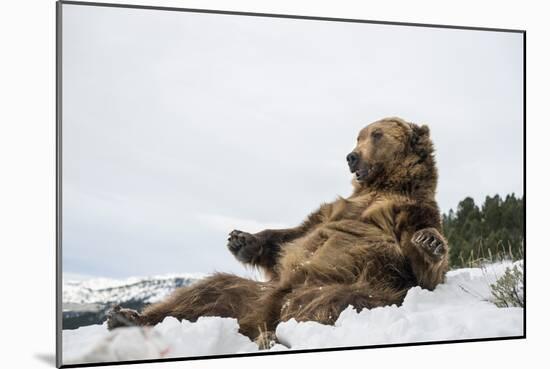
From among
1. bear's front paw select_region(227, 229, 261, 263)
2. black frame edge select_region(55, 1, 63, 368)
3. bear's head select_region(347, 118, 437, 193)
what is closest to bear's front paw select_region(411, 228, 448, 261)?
bear's head select_region(347, 118, 437, 193)

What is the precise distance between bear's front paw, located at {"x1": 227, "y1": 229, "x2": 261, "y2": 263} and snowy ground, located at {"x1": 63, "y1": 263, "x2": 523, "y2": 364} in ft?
1.24

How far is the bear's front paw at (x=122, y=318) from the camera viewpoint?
15.3ft

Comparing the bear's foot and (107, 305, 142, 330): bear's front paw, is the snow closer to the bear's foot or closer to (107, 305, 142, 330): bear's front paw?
(107, 305, 142, 330): bear's front paw

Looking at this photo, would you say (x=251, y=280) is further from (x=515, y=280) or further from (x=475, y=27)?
(x=475, y=27)

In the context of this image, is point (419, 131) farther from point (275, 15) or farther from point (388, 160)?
point (275, 15)

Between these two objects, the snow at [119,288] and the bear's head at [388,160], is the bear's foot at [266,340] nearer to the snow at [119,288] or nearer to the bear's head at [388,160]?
the snow at [119,288]

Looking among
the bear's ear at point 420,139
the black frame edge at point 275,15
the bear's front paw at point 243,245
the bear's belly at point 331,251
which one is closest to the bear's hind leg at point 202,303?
the bear's front paw at point 243,245

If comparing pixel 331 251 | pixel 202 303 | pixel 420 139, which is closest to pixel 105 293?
pixel 202 303

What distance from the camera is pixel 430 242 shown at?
4.97 meters

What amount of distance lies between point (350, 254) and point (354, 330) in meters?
0.44

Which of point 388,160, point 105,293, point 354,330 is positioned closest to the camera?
point 105,293

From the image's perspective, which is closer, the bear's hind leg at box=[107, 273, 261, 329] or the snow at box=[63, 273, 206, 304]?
the snow at box=[63, 273, 206, 304]

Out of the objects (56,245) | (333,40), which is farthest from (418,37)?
(56,245)

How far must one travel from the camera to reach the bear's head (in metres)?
5.08
